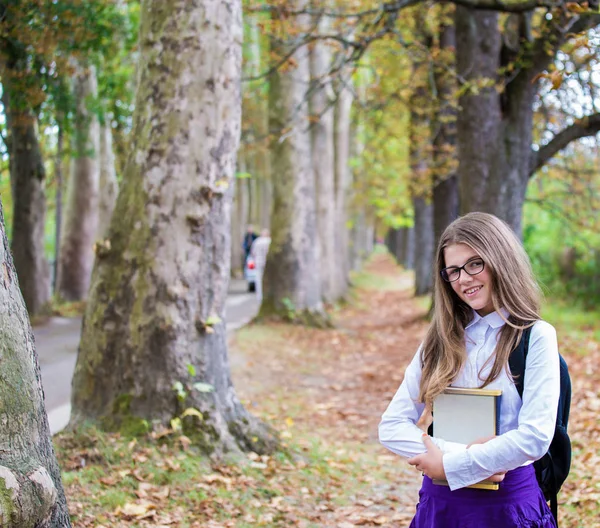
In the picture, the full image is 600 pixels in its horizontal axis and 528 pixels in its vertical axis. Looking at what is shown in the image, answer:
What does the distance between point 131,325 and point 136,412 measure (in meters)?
0.68

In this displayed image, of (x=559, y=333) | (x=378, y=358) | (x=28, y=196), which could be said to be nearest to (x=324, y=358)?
(x=378, y=358)

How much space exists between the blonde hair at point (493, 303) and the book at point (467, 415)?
5cm

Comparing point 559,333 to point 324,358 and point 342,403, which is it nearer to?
point 324,358

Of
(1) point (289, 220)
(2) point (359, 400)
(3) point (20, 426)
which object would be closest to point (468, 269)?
(3) point (20, 426)

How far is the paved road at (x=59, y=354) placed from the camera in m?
8.21

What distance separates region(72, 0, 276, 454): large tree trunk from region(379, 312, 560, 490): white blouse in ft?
10.8

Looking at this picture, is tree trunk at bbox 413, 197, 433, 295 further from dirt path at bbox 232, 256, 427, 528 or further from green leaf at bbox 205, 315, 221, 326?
green leaf at bbox 205, 315, 221, 326

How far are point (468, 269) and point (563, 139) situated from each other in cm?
996

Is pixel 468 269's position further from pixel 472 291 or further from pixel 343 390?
pixel 343 390

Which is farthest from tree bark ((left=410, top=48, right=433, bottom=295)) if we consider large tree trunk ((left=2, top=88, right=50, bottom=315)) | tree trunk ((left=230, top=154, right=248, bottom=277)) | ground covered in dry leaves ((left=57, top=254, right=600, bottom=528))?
tree trunk ((left=230, top=154, right=248, bottom=277))

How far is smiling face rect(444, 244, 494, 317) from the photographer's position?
2.79 metres

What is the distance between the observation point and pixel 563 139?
39.1 ft

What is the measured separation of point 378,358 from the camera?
13297 mm

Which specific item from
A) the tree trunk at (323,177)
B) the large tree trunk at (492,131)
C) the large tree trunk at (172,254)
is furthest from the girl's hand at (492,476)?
the tree trunk at (323,177)
